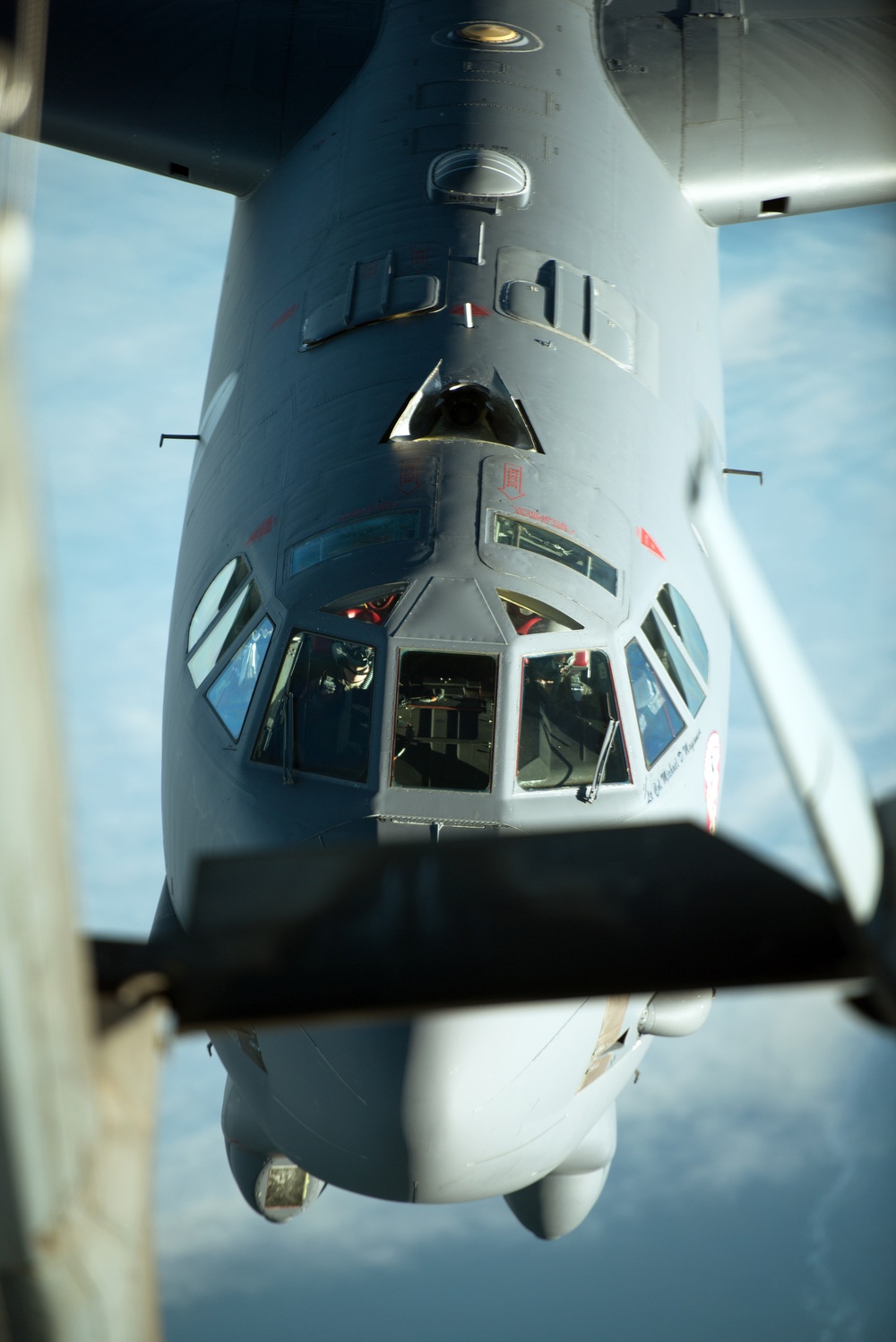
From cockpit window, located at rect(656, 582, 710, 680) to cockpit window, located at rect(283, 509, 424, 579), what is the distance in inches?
72.3

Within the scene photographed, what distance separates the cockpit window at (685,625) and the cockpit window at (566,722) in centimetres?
113

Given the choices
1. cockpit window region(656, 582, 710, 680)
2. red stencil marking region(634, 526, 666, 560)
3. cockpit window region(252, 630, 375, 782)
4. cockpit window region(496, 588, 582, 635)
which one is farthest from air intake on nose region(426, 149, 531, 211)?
cockpit window region(252, 630, 375, 782)

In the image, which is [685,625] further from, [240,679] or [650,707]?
[240,679]

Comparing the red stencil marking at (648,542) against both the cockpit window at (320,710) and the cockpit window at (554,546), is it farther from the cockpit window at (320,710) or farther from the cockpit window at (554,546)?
the cockpit window at (320,710)

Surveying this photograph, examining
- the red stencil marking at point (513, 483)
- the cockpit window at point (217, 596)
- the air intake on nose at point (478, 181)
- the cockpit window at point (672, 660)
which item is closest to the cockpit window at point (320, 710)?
the cockpit window at point (217, 596)

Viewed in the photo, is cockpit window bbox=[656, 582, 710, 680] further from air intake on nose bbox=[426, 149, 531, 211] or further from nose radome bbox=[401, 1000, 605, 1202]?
air intake on nose bbox=[426, 149, 531, 211]

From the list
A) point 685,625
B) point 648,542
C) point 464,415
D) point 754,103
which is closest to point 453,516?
point 464,415

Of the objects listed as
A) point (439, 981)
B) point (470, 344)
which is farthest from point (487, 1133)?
point (470, 344)

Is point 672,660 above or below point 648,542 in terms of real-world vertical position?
below

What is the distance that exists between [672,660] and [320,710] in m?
2.50

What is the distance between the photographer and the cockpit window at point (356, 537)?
829cm

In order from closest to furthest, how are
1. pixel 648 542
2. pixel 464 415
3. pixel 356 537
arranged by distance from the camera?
pixel 356 537 < pixel 648 542 < pixel 464 415

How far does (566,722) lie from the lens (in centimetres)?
779

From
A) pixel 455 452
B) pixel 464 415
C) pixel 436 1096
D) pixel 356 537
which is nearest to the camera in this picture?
pixel 436 1096
